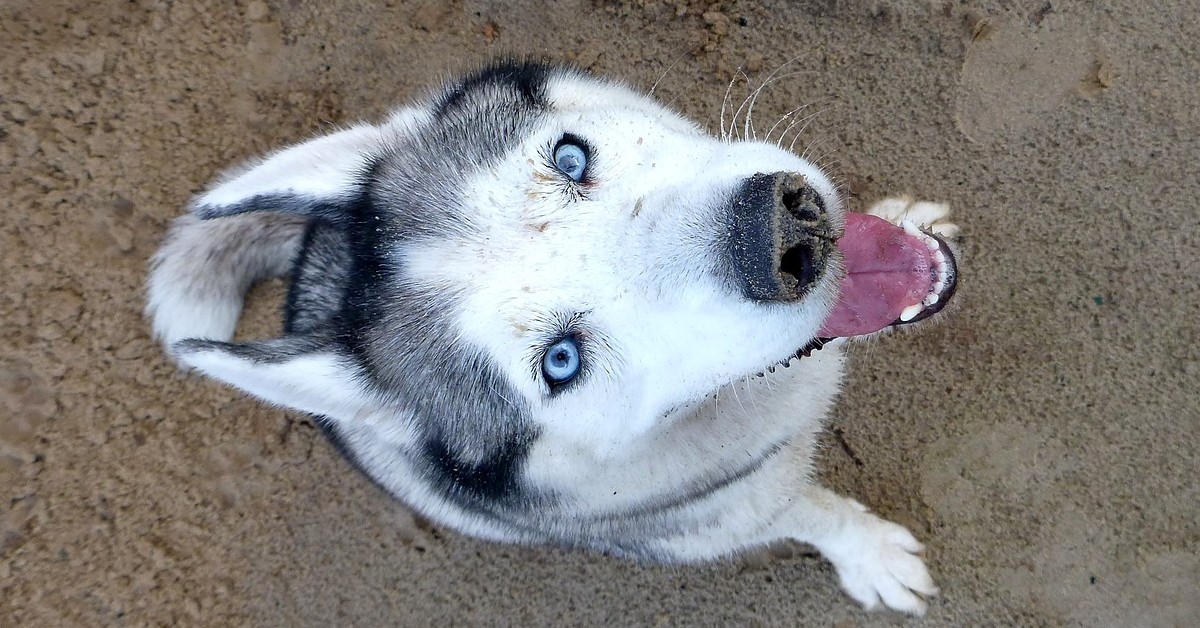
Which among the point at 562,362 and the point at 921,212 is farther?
the point at 921,212


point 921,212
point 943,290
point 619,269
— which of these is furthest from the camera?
point 921,212

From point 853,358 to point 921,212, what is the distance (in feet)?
1.94

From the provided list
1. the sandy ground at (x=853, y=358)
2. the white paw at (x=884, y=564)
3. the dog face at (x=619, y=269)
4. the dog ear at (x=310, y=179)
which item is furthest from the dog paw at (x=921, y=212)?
the dog ear at (x=310, y=179)

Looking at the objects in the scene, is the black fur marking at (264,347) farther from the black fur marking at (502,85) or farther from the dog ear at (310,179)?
the black fur marking at (502,85)

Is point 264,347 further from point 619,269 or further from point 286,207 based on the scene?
point 619,269

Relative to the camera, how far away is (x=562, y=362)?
1556 mm

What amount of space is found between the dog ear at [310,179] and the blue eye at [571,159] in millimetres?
460

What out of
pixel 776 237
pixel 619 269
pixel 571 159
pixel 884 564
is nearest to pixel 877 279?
pixel 776 237

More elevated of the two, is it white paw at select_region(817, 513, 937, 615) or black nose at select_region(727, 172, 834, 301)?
black nose at select_region(727, 172, 834, 301)

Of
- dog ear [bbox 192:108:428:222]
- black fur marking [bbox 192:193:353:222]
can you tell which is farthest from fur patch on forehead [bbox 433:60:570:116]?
black fur marking [bbox 192:193:353:222]

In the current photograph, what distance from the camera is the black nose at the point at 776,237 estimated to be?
1.34 meters

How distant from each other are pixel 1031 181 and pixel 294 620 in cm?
332

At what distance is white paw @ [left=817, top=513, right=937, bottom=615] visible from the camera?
8.21ft

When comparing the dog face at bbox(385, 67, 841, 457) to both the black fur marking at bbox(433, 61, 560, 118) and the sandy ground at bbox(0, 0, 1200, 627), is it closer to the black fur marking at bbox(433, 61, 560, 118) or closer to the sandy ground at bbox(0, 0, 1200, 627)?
the black fur marking at bbox(433, 61, 560, 118)
